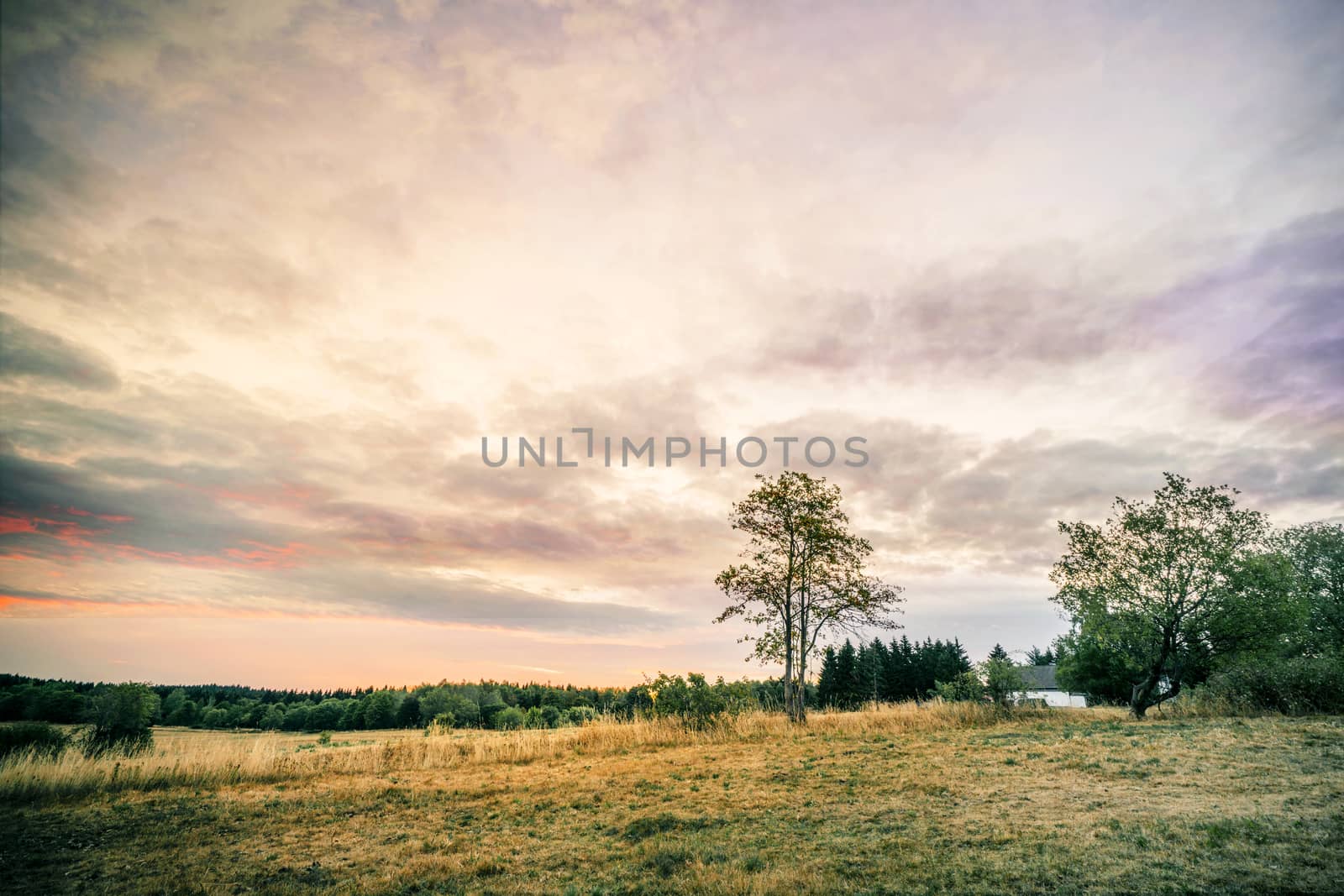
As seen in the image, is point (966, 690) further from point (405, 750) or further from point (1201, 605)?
point (405, 750)

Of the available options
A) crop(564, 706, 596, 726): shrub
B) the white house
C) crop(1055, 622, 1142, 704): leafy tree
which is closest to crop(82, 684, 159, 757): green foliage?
crop(564, 706, 596, 726): shrub

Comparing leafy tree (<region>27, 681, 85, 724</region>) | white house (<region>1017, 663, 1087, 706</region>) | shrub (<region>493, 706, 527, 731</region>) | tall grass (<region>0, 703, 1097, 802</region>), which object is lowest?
shrub (<region>493, 706, 527, 731</region>)

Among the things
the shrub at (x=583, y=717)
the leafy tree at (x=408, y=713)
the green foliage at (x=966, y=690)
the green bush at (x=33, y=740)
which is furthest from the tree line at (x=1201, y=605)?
the leafy tree at (x=408, y=713)

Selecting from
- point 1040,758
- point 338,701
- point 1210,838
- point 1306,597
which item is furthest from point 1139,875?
point 338,701

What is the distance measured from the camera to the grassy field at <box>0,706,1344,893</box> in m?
6.55

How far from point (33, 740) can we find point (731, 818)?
2158cm

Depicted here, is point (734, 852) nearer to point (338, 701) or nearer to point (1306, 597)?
point (1306, 597)

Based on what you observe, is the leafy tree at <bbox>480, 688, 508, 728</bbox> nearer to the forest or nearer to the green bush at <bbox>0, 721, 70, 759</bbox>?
the forest

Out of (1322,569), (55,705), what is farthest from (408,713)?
(1322,569)

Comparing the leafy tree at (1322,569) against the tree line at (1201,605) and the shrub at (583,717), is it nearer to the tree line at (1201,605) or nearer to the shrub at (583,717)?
the tree line at (1201,605)

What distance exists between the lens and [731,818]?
10.0 metres

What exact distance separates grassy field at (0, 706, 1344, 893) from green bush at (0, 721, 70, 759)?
6.98ft

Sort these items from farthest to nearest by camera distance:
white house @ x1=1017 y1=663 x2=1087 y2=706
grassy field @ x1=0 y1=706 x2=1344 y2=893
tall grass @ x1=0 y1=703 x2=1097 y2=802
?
white house @ x1=1017 y1=663 x2=1087 y2=706 < tall grass @ x1=0 y1=703 x2=1097 y2=802 < grassy field @ x1=0 y1=706 x2=1344 y2=893

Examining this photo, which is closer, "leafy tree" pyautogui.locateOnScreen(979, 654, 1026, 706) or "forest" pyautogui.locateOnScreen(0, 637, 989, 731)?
"leafy tree" pyautogui.locateOnScreen(979, 654, 1026, 706)
